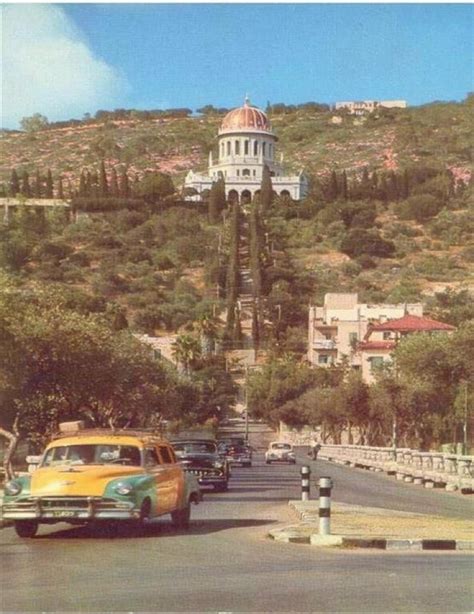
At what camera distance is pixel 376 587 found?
13000 mm

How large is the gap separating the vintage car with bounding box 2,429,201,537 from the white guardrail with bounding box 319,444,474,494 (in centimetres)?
1687

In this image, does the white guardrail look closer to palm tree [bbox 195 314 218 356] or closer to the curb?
the curb

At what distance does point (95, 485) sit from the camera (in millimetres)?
18859

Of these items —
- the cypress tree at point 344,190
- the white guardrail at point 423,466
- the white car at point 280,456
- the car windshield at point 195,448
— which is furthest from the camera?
the cypress tree at point 344,190

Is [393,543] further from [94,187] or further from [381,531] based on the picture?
[94,187]

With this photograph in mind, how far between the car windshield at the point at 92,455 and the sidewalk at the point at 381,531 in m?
2.47

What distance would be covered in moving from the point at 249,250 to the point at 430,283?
2162 centimetres

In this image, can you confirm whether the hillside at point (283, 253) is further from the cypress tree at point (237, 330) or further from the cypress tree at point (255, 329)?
the cypress tree at point (237, 330)

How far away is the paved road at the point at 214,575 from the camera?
11852mm

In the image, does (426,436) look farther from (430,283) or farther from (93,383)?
(430,283)

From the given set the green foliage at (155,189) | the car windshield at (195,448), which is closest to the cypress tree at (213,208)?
the green foliage at (155,189)

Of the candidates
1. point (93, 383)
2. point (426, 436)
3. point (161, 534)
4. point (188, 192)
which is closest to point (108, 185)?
point (188, 192)

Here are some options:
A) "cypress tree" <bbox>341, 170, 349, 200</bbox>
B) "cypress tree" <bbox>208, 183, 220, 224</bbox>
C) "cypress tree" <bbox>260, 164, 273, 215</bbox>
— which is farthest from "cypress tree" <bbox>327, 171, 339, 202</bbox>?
"cypress tree" <bbox>208, 183, 220, 224</bbox>

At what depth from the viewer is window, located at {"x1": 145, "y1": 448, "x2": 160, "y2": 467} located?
66.1 feet
